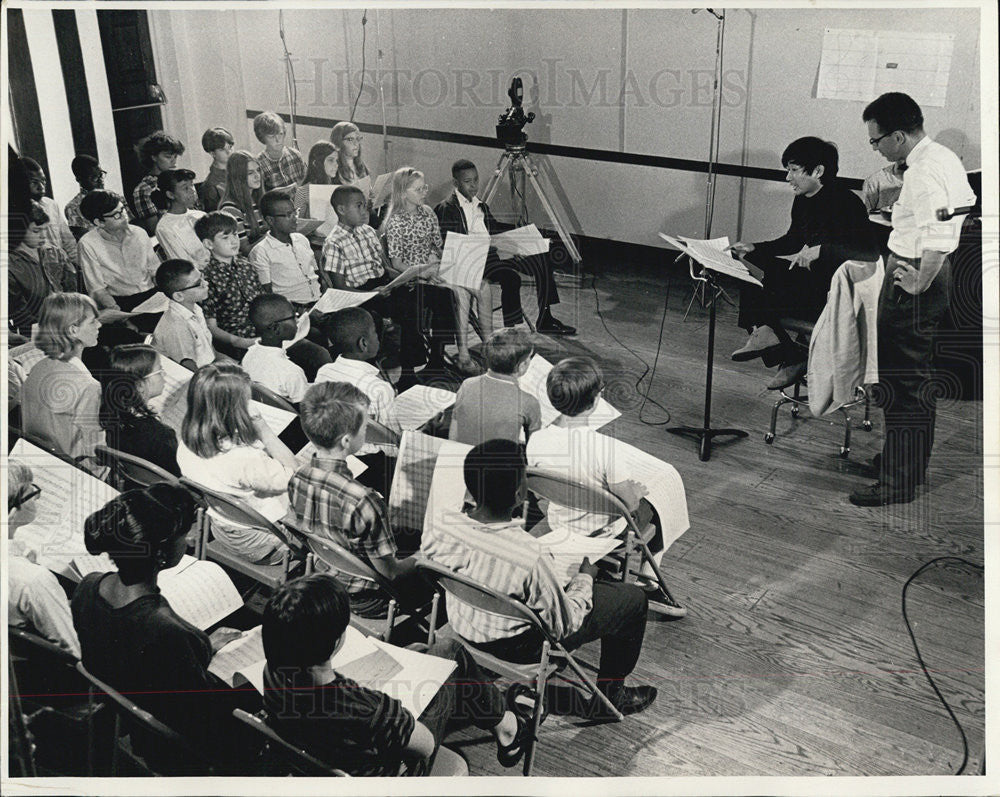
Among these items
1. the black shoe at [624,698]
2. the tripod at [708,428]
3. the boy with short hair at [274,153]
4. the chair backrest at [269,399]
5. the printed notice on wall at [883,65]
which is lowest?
the black shoe at [624,698]

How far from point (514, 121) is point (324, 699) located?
12.2 ft

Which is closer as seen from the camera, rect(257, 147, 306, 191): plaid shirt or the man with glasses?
the man with glasses

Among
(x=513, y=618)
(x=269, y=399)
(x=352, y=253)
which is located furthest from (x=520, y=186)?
(x=513, y=618)

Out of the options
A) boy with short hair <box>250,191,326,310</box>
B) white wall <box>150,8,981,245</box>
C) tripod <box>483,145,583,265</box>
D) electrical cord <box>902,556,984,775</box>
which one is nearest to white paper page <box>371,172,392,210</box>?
white wall <box>150,8,981,245</box>

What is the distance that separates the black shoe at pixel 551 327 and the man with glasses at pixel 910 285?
1748 mm

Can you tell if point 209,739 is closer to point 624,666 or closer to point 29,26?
point 624,666

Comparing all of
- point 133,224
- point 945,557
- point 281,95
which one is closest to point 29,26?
point 133,224

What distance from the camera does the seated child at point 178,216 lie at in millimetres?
3869

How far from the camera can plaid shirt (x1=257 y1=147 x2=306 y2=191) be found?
173 inches

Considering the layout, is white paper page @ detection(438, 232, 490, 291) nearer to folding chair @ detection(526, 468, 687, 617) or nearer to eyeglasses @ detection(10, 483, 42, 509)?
folding chair @ detection(526, 468, 687, 617)

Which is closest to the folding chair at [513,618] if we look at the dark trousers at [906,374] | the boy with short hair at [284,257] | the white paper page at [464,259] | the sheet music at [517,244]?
the dark trousers at [906,374]

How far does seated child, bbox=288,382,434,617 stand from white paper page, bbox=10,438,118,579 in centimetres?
62

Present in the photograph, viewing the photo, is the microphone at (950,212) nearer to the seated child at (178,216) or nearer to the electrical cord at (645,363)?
the electrical cord at (645,363)

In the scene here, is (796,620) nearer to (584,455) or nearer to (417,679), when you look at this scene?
(584,455)
